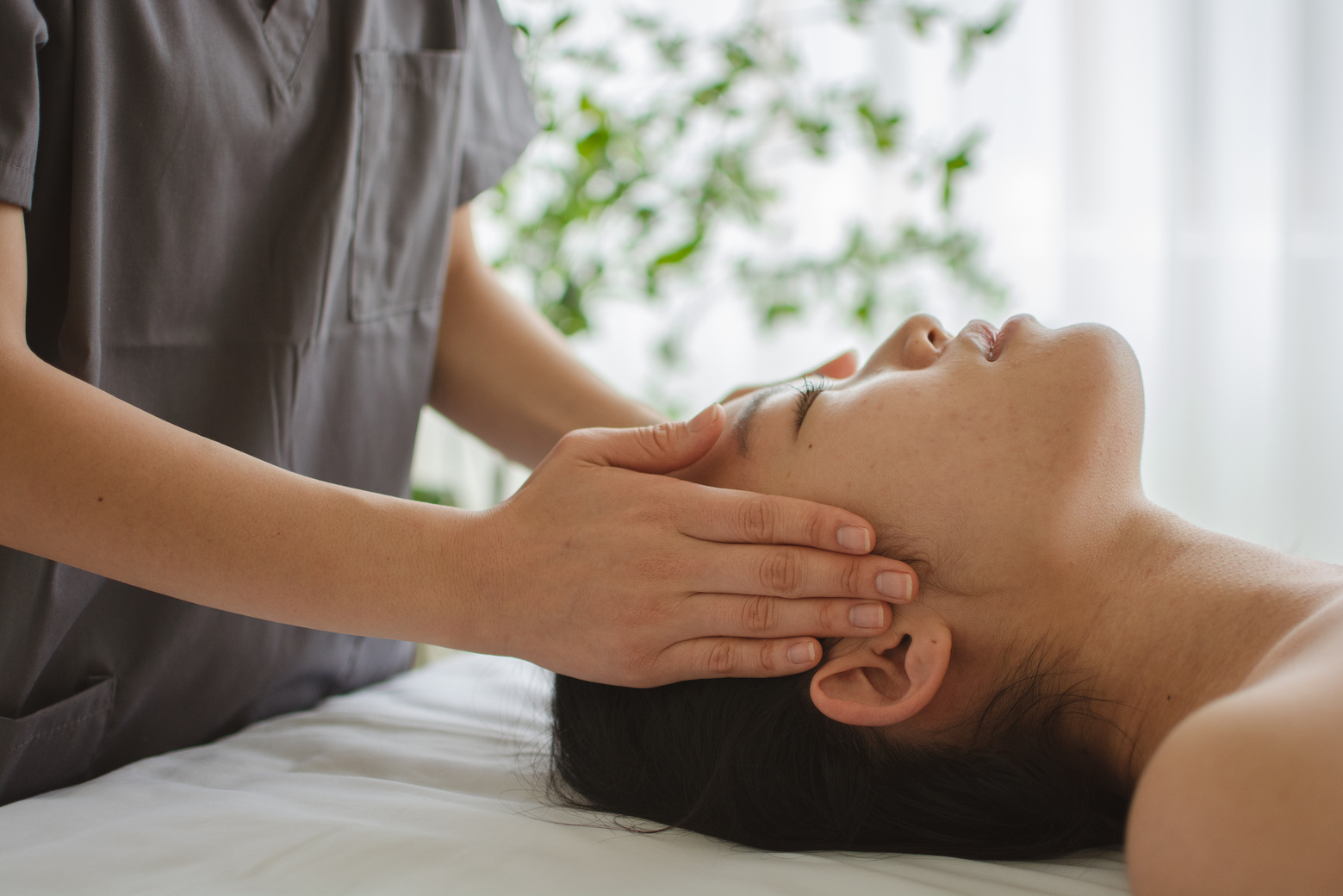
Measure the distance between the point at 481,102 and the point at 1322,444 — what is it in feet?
6.94

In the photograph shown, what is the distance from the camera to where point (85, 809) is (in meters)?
0.82

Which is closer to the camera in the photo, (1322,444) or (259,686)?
(259,686)

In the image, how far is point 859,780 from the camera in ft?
2.58

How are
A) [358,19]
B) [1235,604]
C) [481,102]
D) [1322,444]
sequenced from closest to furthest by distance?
1. [1235,604]
2. [358,19]
3. [481,102]
4. [1322,444]

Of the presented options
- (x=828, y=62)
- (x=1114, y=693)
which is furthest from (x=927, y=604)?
(x=828, y=62)

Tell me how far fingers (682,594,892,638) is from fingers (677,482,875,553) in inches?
1.8

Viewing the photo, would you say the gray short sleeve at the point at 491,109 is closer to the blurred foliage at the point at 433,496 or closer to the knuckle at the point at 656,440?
the knuckle at the point at 656,440

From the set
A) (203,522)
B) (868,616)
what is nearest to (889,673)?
(868,616)

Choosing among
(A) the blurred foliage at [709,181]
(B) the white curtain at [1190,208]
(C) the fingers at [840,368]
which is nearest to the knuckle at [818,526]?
(C) the fingers at [840,368]

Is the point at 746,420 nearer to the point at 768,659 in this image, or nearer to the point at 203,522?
the point at 768,659

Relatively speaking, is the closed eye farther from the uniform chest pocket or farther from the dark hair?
the uniform chest pocket

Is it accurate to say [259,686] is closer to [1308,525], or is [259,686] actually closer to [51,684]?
[51,684]

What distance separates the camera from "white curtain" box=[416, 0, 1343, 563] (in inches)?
86.4

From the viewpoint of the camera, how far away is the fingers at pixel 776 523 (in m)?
0.75
